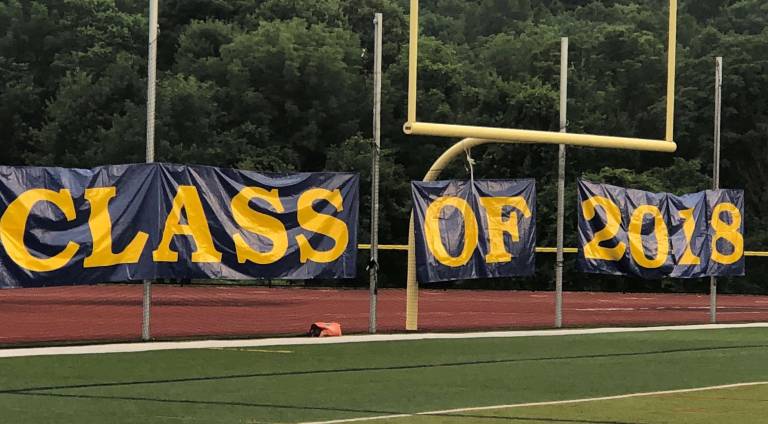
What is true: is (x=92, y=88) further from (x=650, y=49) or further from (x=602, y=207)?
(x=602, y=207)

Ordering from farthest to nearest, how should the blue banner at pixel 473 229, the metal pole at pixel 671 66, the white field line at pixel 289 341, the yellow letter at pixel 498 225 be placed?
the metal pole at pixel 671 66, the yellow letter at pixel 498 225, the blue banner at pixel 473 229, the white field line at pixel 289 341

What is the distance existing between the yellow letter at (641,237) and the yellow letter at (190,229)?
27.3 ft

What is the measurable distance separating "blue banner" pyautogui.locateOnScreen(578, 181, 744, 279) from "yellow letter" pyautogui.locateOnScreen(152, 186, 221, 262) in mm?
7130

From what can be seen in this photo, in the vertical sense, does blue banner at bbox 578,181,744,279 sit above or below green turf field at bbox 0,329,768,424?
above

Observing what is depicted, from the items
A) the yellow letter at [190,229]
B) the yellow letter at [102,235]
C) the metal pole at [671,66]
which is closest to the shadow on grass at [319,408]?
the yellow letter at [102,235]

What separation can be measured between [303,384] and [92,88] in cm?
5849

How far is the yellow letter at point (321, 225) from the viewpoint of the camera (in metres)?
21.1

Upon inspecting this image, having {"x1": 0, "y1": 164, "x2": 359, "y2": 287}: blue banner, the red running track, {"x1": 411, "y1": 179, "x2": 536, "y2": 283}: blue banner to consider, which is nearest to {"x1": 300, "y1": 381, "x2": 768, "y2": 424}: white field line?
{"x1": 0, "y1": 164, "x2": 359, "y2": 287}: blue banner

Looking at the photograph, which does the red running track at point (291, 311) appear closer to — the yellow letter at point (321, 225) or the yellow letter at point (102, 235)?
the yellow letter at point (321, 225)

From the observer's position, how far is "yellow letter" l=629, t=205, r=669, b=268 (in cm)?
2595

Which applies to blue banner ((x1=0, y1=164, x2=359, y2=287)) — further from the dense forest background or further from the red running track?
the dense forest background

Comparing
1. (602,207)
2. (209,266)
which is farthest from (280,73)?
(209,266)

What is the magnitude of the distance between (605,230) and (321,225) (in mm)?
5781

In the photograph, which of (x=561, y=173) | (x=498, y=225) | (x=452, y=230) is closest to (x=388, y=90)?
(x=561, y=173)
